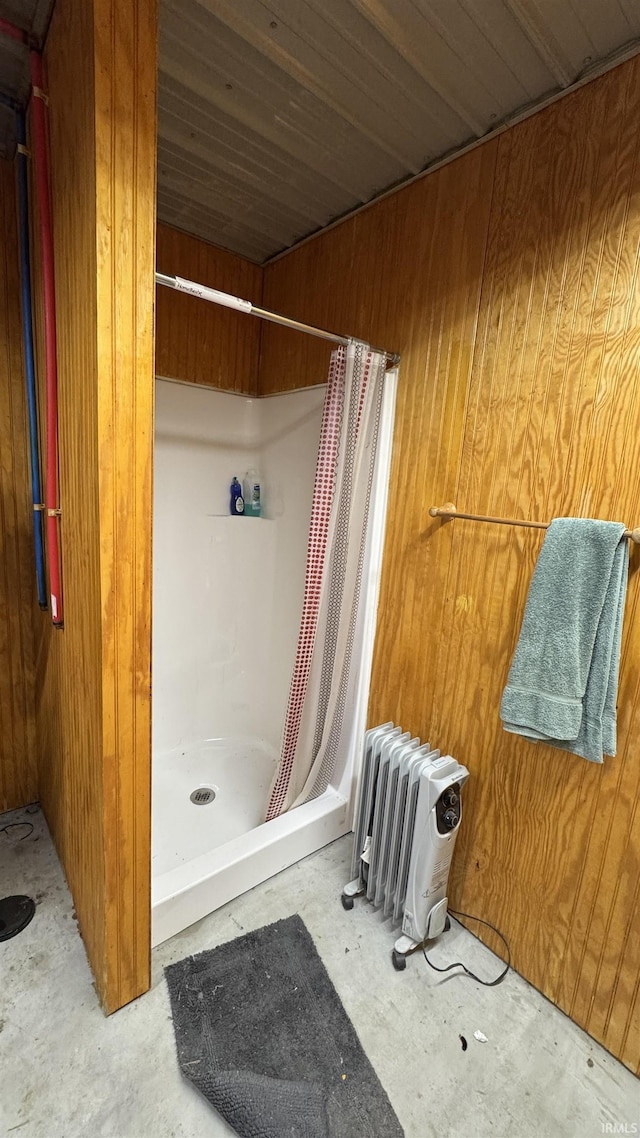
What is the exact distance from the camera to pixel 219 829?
1.93 metres

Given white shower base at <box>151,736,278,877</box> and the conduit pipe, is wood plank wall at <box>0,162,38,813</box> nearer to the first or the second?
the conduit pipe

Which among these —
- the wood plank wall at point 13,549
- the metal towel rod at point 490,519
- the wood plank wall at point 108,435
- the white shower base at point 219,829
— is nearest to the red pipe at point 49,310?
the wood plank wall at point 108,435

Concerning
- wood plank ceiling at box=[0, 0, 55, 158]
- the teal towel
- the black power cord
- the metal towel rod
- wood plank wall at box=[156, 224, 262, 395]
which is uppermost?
wood plank ceiling at box=[0, 0, 55, 158]

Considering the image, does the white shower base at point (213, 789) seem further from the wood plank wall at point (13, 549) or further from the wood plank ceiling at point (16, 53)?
the wood plank ceiling at point (16, 53)

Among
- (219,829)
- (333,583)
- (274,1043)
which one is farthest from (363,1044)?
(333,583)

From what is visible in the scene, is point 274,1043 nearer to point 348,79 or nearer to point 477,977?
point 477,977

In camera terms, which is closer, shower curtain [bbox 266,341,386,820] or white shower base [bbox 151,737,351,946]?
white shower base [bbox 151,737,351,946]

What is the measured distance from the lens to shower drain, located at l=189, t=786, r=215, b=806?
2074 mm

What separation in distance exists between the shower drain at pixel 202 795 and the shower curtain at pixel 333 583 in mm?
371

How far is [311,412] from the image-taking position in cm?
211

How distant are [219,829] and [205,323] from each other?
2.26 metres

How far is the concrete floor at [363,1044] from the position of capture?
1056 mm

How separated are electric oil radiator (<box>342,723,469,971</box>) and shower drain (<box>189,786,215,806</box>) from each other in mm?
756

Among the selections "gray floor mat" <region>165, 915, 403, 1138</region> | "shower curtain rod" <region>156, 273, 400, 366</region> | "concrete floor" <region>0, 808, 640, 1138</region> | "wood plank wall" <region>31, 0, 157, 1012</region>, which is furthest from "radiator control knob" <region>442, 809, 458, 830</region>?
"shower curtain rod" <region>156, 273, 400, 366</region>
